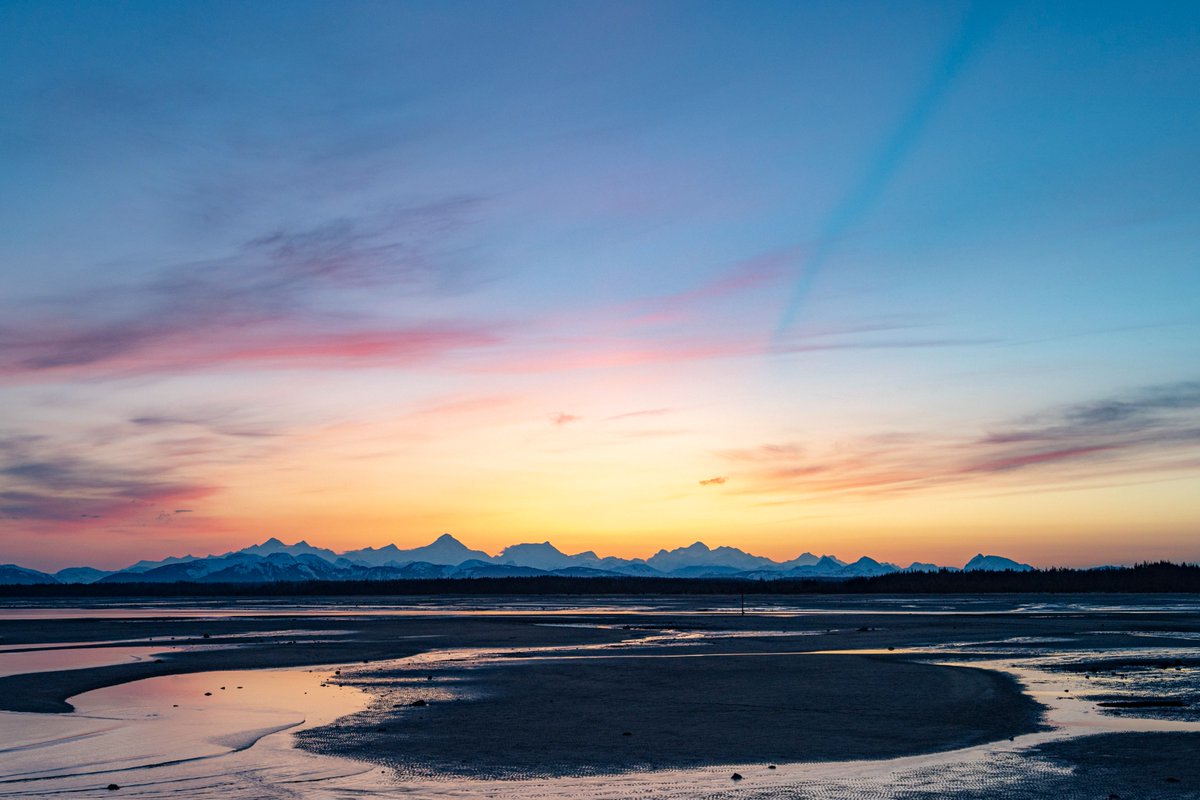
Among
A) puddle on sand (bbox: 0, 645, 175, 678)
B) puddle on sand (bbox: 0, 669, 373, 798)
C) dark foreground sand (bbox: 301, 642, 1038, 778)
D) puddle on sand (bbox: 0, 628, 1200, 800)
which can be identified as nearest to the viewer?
puddle on sand (bbox: 0, 628, 1200, 800)

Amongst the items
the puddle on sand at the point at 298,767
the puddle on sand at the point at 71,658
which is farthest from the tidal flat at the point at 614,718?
the puddle on sand at the point at 71,658

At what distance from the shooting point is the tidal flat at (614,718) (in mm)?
12820

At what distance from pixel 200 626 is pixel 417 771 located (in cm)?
4329

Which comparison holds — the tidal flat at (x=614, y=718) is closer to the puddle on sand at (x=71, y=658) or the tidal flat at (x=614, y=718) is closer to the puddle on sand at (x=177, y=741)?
the puddle on sand at (x=177, y=741)

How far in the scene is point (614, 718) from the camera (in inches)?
717

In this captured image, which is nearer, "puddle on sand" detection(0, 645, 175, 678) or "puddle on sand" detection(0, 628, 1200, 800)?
"puddle on sand" detection(0, 628, 1200, 800)

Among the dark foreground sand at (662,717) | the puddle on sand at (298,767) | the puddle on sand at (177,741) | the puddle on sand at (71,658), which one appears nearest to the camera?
the puddle on sand at (298,767)

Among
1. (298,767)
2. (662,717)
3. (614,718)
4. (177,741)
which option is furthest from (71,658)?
(298,767)

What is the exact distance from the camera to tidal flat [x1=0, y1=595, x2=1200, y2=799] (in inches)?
505

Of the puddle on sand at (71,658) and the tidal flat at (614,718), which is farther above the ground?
the puddle on sand at (71,658)

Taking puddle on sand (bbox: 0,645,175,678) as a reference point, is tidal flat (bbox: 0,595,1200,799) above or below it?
below

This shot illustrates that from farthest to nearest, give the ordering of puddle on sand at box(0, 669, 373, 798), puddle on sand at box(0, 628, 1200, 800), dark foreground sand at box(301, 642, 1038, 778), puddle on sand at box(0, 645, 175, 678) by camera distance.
Answer: puddle on sand at box(0, 645, 175, 678), dark foreground sand at box(301, 642, 1038, 778), puddle on sand at box(0, 669, 373, 798), puddle on sand at box(0, 628, 1200, 800)

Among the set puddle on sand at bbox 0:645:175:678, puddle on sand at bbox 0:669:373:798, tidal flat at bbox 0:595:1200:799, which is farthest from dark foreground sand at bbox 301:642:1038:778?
puddle on sand at bbox 0:645:175:678

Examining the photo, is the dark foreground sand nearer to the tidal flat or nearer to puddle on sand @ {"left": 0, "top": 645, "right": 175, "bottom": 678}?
the tidal flat
